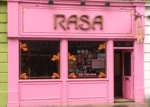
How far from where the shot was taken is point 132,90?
17.9m

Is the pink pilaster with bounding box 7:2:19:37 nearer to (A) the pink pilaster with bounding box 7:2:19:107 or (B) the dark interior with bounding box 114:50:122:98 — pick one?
(A) the pink pilaster with bounding box 7:2:19:107

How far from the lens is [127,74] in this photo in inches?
728

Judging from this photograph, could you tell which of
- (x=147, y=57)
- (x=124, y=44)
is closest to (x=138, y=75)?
(x=147, y=57)

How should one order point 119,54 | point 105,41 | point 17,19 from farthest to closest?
point 119,54 < point 105,41 < point 17,19

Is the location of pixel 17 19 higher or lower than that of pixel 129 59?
higher

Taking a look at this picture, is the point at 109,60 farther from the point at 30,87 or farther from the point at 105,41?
the point at 30,87

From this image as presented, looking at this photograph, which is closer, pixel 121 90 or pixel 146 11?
pixel 146 11

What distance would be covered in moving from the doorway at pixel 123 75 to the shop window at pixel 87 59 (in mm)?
1338

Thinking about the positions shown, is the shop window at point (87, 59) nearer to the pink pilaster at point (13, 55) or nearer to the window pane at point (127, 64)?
the window pane at point (127, 64)

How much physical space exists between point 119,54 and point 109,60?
1.67 m

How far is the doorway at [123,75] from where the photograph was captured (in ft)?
59.6

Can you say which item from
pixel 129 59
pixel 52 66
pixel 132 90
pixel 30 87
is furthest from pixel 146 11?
pixel 30 87

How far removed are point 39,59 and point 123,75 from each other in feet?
14.1

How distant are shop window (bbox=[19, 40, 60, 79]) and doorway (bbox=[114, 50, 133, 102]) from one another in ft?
10.7
